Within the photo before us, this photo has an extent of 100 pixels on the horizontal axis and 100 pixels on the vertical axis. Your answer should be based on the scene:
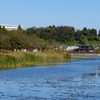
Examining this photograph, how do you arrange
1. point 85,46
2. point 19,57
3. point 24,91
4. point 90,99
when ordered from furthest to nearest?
point 85,46, point 19,57, point 24,91, point 90,99

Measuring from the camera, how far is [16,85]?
3209 cm

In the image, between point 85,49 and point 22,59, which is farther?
point 85,49

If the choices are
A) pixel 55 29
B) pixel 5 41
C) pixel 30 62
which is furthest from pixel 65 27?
pixel 30 62

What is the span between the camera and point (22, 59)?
190 feet

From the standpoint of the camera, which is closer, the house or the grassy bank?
the grassy bank

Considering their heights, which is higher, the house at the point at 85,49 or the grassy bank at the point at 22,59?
the house at the point at 85,49

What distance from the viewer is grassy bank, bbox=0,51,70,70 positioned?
50.2 m

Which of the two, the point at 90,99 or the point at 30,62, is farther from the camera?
the point at 30,62

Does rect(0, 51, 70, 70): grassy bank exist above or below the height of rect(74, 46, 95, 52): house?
below

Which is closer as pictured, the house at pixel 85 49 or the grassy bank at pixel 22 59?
the grassy bank at pixel 22 59

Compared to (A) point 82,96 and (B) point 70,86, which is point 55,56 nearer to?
(B) point 70,86

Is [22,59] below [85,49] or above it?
below

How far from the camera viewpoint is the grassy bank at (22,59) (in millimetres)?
50156

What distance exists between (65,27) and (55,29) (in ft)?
25.1
